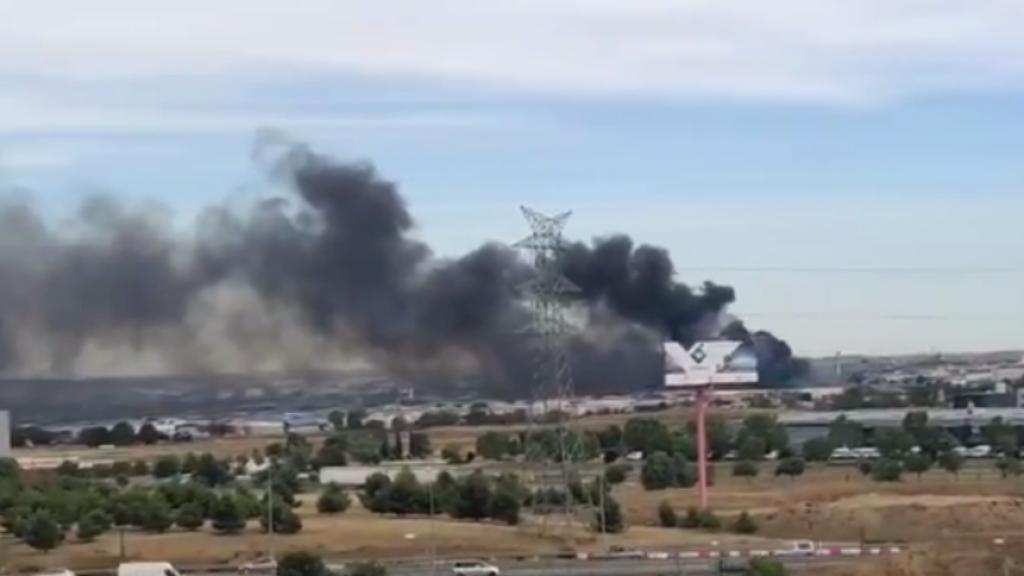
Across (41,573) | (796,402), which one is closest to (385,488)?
(41,573)

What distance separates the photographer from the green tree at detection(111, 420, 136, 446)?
132875 millimetres

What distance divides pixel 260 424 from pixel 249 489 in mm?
66103

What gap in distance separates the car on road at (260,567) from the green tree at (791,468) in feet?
123

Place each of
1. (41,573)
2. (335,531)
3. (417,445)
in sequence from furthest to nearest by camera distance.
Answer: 1. (417,445)
2. (335,531)
3. (41,573)

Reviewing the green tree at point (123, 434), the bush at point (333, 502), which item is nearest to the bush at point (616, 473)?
the bush at point (333, 502)

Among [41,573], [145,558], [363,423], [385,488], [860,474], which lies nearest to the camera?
[41,573]

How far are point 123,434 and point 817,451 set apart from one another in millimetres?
50594

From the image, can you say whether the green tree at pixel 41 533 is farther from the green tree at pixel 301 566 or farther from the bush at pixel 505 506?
the bush at pixel 505 506

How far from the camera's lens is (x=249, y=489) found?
258 feet

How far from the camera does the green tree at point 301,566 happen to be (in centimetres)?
5041

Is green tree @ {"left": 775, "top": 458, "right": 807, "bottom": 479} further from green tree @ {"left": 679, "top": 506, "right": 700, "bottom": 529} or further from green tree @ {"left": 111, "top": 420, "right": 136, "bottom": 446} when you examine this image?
green tree @ {"left": 111, "top": 420, "right": 136, "bottom": 446}

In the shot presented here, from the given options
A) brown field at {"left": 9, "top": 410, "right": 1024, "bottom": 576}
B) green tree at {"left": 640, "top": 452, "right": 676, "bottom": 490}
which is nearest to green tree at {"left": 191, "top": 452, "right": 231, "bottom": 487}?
brown field at {"left": 9, "top": 410, "right": 1024, "bottom": 576}

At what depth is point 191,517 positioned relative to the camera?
218ft

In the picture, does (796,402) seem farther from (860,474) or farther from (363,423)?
(860,474)
